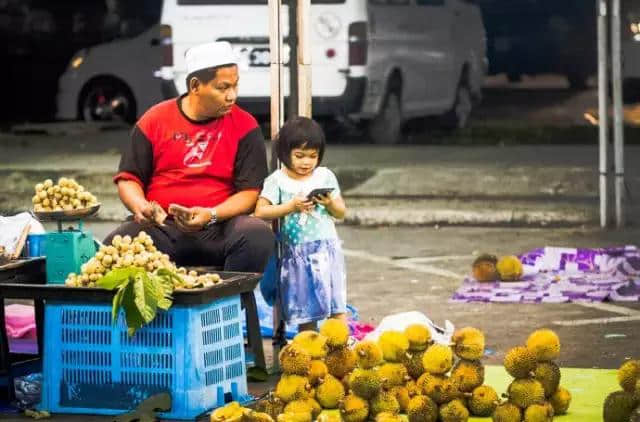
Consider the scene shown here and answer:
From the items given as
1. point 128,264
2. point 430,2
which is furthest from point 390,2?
point 128,264

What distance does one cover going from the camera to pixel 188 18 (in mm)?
17844

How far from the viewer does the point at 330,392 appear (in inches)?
250

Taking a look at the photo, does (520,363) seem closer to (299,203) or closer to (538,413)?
(538,413)

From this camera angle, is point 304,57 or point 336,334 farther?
point 304,57

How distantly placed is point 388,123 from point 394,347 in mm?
11999

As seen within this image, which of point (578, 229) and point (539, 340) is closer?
point (539, 340)

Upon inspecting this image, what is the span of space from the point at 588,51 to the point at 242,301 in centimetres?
2120

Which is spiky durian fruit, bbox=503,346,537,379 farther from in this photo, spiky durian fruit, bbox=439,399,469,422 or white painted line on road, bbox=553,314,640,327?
white painted line on road, bbox=553,314,640,327

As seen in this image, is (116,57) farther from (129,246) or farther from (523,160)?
(129,246)

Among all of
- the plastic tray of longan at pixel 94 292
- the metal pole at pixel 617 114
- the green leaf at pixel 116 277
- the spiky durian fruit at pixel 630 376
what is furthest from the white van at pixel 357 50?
the spiky durian fruit at pixel 630 376

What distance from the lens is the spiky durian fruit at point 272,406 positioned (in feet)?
20.5

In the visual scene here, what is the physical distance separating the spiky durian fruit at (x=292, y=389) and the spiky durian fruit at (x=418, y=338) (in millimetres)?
447

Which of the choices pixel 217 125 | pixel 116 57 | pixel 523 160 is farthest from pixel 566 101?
pixel 217 125

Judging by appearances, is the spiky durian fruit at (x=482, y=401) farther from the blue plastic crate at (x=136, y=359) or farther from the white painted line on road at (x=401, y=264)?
the white painted line on road at (x=401, y=264)
